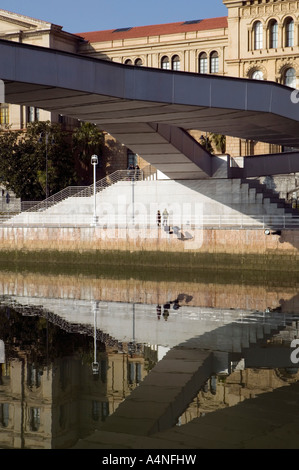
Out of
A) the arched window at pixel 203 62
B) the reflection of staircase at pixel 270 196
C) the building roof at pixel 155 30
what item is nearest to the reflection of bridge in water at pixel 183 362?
the reflection of staircase at pixel 270 196

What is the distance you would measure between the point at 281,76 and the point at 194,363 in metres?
48.1

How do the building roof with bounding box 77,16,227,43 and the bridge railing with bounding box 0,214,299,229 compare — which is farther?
the building roof with bounding box 77,16,227,43

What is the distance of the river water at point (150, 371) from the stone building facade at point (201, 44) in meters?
36.0

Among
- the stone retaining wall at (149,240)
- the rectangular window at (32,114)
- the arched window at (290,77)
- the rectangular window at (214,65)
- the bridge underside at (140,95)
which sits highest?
the rectangular window at (214,65)

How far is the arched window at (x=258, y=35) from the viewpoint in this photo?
62291 mm

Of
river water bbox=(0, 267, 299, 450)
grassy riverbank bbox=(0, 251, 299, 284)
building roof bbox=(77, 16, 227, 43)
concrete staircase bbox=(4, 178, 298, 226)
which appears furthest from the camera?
building roof bbox=(77, 16, 227, 43)

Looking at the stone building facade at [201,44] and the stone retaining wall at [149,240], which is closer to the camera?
the stone retaining wall at [149,240]

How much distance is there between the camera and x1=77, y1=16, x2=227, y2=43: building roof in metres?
70.2

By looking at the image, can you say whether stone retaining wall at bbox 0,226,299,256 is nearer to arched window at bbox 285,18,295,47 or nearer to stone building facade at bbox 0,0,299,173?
stone building facade at bbox 0,0,299,173

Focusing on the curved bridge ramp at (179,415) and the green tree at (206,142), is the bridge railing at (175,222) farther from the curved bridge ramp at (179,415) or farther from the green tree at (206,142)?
the curved bridge ramp at (179,415)

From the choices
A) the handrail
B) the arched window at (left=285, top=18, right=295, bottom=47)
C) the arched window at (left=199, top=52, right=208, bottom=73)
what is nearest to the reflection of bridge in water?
the handrail

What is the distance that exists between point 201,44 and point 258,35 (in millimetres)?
8009

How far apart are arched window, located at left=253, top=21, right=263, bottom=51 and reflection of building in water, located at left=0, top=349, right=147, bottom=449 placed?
48.6 meters

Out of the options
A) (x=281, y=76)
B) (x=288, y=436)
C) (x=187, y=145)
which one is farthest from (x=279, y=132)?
(x=281, y=76)
